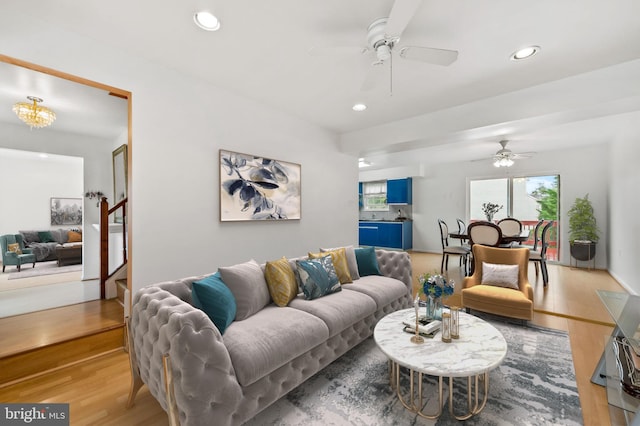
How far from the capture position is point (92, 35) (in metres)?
2.24

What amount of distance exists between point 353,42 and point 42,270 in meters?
7.02

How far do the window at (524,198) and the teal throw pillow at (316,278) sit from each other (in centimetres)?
624

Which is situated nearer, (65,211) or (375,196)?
(65,211)

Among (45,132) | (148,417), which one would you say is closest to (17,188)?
(45,132)

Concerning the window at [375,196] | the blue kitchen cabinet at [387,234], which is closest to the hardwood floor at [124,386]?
the blue kitchen cabinet at [387,234]

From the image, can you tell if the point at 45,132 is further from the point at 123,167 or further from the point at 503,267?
the point at 503,267

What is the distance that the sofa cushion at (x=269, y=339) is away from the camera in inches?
61.5

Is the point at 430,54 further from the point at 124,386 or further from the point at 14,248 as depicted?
the point at 14,248

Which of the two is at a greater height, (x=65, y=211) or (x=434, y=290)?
(x=65, y=211)

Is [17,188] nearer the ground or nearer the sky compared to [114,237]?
nearer the sky

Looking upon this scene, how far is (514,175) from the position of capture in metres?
6.81

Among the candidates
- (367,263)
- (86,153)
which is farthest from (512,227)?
(86,153)

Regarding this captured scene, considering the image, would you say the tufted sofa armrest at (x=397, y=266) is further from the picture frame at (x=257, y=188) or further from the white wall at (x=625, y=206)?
the white wall at (x=625, y=206)

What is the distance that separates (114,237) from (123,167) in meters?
1.14
